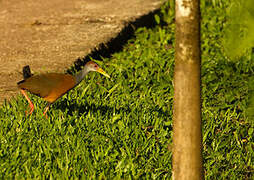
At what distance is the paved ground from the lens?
5.23 m

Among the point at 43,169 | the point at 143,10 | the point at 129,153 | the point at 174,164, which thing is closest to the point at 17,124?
the point at 43,169

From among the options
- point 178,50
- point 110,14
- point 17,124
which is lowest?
point 17,124

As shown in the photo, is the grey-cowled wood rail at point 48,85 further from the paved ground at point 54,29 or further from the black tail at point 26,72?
the paved ground at point 54,29

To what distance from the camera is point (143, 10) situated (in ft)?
22.4

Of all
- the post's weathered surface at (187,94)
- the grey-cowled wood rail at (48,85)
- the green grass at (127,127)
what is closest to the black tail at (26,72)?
the grey-cowled wood rail at (48,85)

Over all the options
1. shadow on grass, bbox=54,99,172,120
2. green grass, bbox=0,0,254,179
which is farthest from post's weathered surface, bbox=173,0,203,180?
shadow on grass, bbox=54,99,172,120

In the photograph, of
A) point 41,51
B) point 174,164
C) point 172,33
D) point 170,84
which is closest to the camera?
point 174,164

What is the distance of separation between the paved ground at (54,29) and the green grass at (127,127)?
0.43m

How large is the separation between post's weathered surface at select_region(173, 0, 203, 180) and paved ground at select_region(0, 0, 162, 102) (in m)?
2.09

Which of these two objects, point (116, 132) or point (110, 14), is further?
point (110, 14)

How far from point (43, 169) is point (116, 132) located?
69 cm

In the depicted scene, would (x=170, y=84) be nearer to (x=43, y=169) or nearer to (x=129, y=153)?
(x=129, y=153)

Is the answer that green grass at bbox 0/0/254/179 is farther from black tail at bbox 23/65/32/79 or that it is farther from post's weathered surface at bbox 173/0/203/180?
post's weathered surface at bbox 173/0/203/180

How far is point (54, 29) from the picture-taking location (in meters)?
6.25
